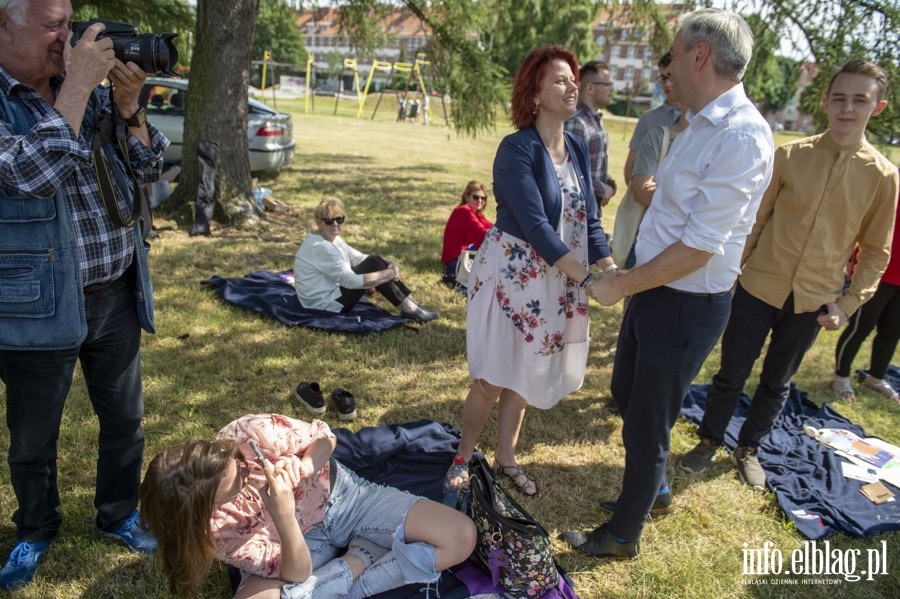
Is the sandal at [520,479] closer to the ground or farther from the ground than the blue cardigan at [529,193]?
closer to the ground

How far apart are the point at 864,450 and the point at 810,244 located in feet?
4.86

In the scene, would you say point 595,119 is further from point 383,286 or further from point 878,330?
point 878,330

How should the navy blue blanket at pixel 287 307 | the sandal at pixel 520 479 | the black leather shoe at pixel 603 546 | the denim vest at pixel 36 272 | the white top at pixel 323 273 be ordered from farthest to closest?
the white top at pixel 323 273 → the navy blue blanket at pixel 287 307 → the sandal at pixel 520 479 → the black leather shoe at pixel 603 546 → the denim vest at pixel 36 272

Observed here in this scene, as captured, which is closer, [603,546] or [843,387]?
[603,546]

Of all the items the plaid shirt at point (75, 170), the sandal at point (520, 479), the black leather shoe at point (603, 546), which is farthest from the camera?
the sandal at point (520, 479)

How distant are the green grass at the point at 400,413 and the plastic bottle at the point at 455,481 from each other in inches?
16.4

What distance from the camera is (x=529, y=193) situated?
8.20ft

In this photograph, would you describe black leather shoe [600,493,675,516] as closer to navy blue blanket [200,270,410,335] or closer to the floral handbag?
the floral handbag

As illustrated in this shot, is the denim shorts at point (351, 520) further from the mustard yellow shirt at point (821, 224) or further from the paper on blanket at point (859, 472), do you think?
the paper on blanket at point (859, 472)

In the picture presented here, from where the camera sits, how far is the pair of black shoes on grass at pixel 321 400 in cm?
354

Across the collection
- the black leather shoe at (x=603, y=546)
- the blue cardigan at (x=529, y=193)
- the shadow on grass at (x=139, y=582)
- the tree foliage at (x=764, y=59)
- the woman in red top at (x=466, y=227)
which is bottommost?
the shadow on grass at (x=139, y=582)

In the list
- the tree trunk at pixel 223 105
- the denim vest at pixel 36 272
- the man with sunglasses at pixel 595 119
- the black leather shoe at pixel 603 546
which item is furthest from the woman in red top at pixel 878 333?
the tree trunk at pixel 223 105

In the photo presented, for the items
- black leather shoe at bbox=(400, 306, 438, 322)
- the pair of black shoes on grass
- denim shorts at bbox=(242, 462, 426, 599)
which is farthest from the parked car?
denim shorts at bbox=(242, 462, 426, 599)

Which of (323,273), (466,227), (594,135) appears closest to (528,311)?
(594,135)
